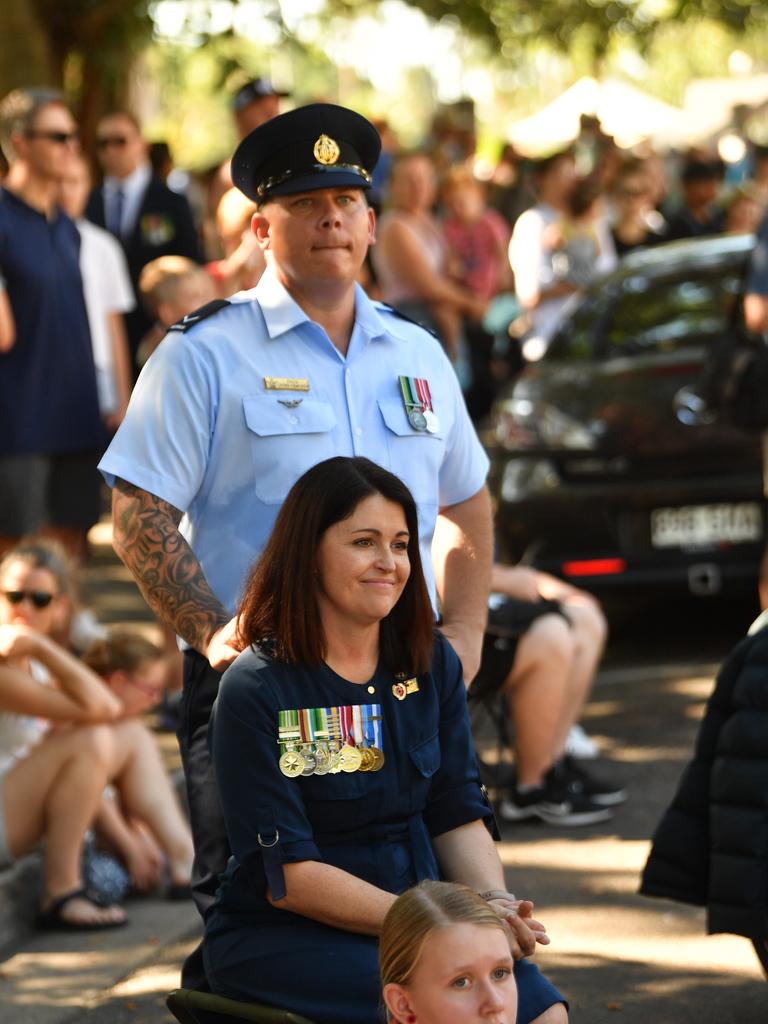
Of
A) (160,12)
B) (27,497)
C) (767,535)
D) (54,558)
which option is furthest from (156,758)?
(160,12)

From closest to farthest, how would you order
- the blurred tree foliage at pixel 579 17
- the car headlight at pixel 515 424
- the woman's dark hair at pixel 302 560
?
the woman's dark hair at pixel 302 560
the car headlight at pixel 515 424
the blurred tree foliage at pixel 579 17

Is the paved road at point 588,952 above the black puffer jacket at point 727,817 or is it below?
below

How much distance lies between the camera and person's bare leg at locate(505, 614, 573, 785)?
21.8ft

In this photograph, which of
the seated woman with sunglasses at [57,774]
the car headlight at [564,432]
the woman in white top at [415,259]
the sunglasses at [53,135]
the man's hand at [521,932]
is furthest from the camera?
the woman in white top at [415,259]

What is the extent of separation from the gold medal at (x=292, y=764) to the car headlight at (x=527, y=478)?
518 cm

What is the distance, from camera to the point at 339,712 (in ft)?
11.4

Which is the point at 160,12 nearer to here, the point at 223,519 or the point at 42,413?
the point at 42,413

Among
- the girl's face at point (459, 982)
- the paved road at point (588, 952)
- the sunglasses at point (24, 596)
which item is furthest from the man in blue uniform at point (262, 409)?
the sunglasses at point (24, 596)

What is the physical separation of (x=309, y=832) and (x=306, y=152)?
4.66ft

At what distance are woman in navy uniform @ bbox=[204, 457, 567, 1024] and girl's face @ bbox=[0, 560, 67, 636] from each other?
2314 mm

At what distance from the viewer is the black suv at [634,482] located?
330 inches

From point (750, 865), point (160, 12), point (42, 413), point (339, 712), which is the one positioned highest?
point (160, 12)

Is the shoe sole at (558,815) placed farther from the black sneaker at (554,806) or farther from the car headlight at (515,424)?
the car headlight at (515,424)

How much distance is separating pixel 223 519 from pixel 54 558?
2064mm
